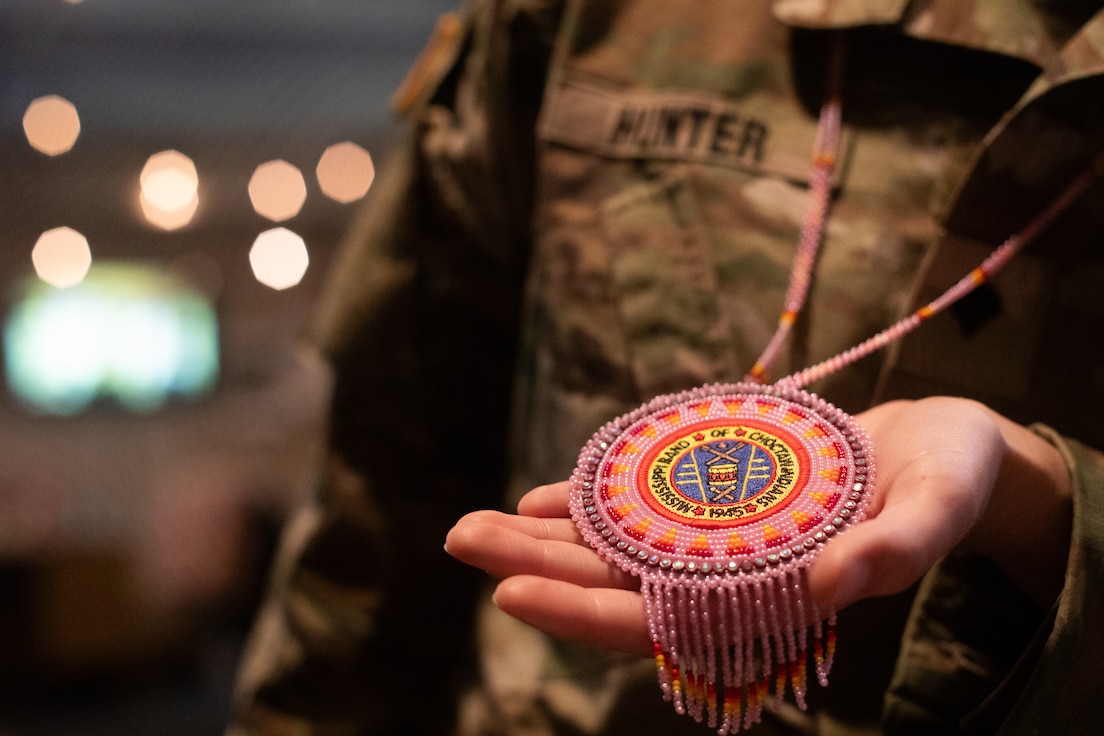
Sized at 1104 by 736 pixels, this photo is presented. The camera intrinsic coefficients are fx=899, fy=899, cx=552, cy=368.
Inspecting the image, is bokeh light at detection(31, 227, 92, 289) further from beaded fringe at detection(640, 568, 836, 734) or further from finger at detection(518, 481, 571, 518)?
beaded fringe at detection(640, 568, 836, 734)

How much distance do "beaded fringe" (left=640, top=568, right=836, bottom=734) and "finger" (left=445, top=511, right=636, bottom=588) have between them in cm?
4

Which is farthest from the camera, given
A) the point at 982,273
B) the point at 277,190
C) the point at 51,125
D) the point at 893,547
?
the point at 277,190

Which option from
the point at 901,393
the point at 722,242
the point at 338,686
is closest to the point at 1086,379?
the point at 901,393

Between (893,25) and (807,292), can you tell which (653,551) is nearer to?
(807,292)

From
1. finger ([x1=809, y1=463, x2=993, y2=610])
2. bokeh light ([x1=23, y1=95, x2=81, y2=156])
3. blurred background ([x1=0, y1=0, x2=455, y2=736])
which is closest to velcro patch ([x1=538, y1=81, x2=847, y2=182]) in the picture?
finger ([x1=809, y1=463, x2=993, y2=610])

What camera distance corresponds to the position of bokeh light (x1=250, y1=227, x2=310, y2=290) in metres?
1.76

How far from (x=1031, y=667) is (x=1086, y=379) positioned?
0.20 m

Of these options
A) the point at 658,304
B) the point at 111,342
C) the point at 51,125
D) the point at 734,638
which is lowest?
the point at 111,342

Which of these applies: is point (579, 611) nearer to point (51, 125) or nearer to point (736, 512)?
point (736, 512)

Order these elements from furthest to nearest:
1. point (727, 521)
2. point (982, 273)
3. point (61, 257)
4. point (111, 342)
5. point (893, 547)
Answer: point (111, 342) → point (61, 257) → point (982, 273) → point (727, 521) → point (893, 547)

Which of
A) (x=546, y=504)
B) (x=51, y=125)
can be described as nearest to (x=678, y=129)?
(x=546, y=504)

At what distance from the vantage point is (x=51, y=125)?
4.55 ft

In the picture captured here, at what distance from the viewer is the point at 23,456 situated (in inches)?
64.7

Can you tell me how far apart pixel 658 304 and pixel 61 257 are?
1.27 meters
